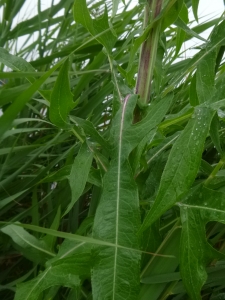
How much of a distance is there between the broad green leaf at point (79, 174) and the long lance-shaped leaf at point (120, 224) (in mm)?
18

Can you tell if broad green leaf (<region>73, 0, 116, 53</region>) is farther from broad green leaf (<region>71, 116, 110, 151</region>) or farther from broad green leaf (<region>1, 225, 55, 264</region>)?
broad green leaf (<region>1, 225, 55, 264</region>)

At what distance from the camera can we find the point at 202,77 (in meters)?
0.37

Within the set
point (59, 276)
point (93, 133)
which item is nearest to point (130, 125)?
point (93, 133)

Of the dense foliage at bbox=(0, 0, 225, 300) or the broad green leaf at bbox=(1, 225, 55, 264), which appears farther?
the broad green leaf at bbox=(1, 225, 55, 264)

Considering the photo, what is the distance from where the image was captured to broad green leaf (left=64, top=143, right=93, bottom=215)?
0.33 metres

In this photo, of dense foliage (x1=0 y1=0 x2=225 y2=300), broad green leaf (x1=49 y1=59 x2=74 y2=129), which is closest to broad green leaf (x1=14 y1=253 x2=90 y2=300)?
dense foliage (x1=0 y1=0 x2=225 y2=300)

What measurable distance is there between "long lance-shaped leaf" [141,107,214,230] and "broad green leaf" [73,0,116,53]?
0.13 m

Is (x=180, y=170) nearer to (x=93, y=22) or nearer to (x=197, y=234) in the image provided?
(x=197, y=234)

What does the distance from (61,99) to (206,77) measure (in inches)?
5.1

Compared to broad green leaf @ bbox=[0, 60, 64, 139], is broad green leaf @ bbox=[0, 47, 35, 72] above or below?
above

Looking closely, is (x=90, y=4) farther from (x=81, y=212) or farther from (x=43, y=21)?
(x=81, y=212)

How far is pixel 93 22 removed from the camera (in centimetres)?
41

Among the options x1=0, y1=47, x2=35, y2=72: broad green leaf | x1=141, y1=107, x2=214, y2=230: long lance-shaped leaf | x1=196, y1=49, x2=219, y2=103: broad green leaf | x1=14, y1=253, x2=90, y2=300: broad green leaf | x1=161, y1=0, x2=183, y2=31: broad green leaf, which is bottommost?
x1=14, y1=253, x2=90, y2=300: broad green leaf

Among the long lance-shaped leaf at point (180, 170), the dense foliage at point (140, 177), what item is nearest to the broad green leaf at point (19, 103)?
the dense foliage at point (140, 177)
